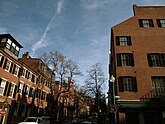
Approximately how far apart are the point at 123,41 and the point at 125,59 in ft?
9.47

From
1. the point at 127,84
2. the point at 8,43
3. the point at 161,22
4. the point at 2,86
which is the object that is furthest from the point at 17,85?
the point at 161,22

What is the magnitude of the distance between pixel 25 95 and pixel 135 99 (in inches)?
800

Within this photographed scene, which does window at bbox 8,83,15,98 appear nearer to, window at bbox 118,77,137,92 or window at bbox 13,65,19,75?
window at bbox 13,65,19,75

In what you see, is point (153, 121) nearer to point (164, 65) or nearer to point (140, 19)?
point (164, 65)

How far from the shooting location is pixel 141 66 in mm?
21688

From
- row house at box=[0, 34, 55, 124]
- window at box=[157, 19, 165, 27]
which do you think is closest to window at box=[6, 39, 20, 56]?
row house at box=[0, 34, 55, 124]

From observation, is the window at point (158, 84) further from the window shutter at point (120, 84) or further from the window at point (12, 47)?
the window at point (12, 47)

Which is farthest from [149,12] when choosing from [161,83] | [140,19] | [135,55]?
[161,83]

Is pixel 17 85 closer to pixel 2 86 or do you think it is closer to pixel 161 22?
pixel 2 86

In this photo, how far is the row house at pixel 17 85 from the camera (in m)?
24.4

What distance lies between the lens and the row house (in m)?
24.4

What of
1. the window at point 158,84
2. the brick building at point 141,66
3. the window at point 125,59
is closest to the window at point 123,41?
the brick building at point 141,66

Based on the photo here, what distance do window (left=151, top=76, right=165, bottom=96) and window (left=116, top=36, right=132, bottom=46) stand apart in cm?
582

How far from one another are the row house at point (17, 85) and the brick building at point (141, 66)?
1470cm
